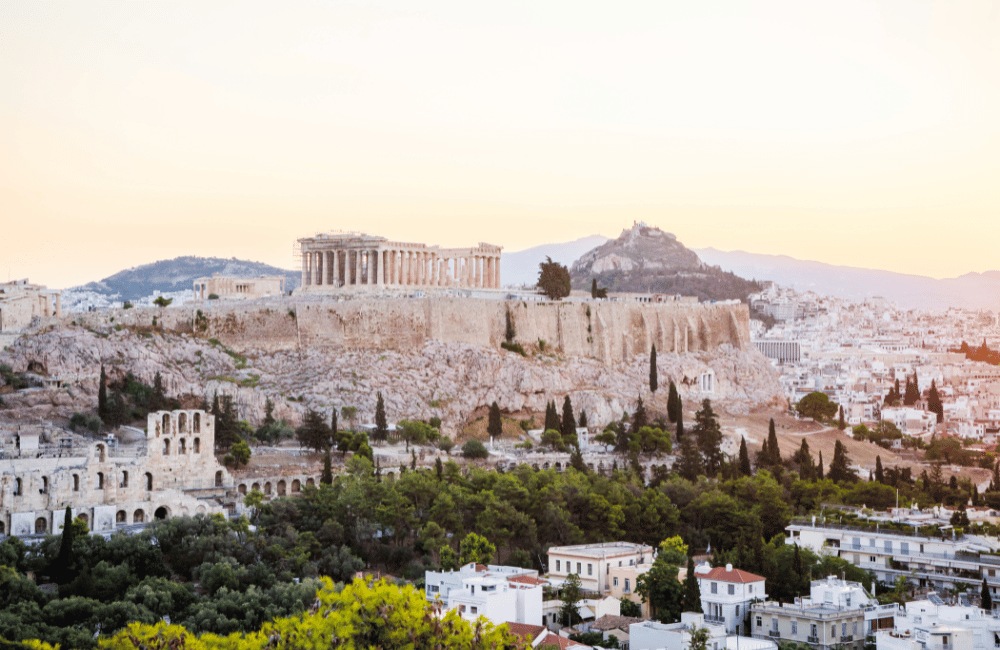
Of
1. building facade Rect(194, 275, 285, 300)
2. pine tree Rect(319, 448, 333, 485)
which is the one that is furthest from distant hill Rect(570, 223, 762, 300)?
pine tree Rect(319, 448, 333, 485)

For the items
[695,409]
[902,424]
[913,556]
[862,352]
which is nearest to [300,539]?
[913,556]

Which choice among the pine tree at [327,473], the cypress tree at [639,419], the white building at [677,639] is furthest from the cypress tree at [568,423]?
the white building at [677,639]

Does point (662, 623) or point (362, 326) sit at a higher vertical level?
point (362, 326)

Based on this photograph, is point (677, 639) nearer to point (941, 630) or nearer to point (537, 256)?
point (941, 630)

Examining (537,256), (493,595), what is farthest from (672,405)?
(537,256)

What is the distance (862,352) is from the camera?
119688mm

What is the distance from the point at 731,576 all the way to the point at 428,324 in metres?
28.2

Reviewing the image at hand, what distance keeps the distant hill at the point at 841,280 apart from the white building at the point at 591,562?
11270cm

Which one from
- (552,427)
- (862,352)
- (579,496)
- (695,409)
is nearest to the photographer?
(579,496)

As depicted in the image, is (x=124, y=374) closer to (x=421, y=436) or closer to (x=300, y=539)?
(x=421, y=436)

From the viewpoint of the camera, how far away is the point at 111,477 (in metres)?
43.6

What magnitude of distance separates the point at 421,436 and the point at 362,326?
8497 millimetres

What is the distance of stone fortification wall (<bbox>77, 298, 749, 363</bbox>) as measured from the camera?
62719mm

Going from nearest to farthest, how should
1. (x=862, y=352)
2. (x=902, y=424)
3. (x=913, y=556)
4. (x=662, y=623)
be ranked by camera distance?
(x=662, y=623) < (x=913, y=556) < (x=902, y=424) < (x=862, y=352)
